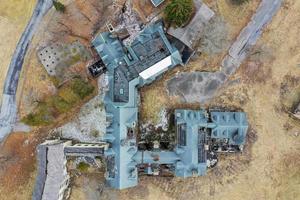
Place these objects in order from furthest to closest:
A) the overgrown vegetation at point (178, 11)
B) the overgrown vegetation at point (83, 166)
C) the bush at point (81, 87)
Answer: the bush at point (81, 87), the overgrown vegetation at point (83, 166), the overgrown vegetation at point (178, 11)

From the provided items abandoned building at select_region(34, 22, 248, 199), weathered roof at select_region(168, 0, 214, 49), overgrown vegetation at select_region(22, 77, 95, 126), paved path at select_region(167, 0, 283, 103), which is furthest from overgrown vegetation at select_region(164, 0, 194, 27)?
overgrown vegetation at select_region(22, 77, 95, 126)

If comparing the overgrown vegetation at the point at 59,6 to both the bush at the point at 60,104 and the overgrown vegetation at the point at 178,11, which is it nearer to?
the bush at the point at 60,104

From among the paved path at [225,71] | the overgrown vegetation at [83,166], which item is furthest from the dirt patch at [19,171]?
the paved path at [225,71]

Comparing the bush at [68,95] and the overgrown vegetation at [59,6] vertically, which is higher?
the overgrown vegetation at [59,6]

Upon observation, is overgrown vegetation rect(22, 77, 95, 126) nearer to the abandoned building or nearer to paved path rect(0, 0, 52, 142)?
paved path rect(0, 0, 52, 142)

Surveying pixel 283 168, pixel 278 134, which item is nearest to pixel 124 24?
pixel 278 134

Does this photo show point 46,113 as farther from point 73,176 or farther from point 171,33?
point 171,33

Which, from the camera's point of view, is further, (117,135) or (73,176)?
(73,176)
